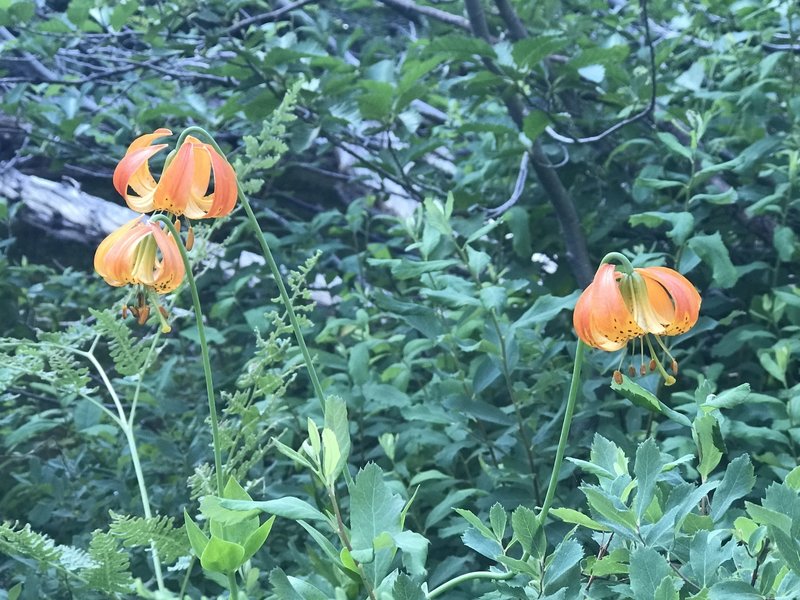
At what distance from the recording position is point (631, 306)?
2.39 ft

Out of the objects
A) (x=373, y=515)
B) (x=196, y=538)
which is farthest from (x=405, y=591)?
(x=196, y=538)

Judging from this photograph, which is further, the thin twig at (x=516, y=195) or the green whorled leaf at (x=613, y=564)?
the thin twig at (x=516, y=195)

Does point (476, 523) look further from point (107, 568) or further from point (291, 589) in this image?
point (107, 568)

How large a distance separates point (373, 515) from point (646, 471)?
0.70ft

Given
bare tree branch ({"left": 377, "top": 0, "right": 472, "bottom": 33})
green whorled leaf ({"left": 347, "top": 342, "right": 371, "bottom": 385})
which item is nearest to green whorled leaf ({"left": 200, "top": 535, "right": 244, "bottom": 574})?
green whorled leaf ({"left": 347, "top": 342, "right": 371, "bottom": 385})

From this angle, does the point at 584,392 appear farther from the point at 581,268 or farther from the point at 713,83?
the point at 713,83

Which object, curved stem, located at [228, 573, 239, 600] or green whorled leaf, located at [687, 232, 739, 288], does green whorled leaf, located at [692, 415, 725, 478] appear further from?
green whorled leaf, located at [687, 232, 739, 288]

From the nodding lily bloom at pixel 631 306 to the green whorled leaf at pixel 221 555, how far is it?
1.09 feet

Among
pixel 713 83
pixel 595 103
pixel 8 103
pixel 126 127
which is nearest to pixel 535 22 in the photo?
pixel 595 103

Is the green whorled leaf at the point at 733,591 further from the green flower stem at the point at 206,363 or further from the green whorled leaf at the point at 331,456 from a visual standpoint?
the green flower stem at the point at 206,363

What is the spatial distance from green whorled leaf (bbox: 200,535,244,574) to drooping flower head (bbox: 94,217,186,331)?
259mm

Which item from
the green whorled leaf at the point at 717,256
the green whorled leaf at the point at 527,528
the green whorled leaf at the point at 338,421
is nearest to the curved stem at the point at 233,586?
the green whorled leaf at the point at 338,421

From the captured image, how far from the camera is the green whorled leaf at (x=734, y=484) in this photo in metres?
0.62

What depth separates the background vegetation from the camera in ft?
2.47
